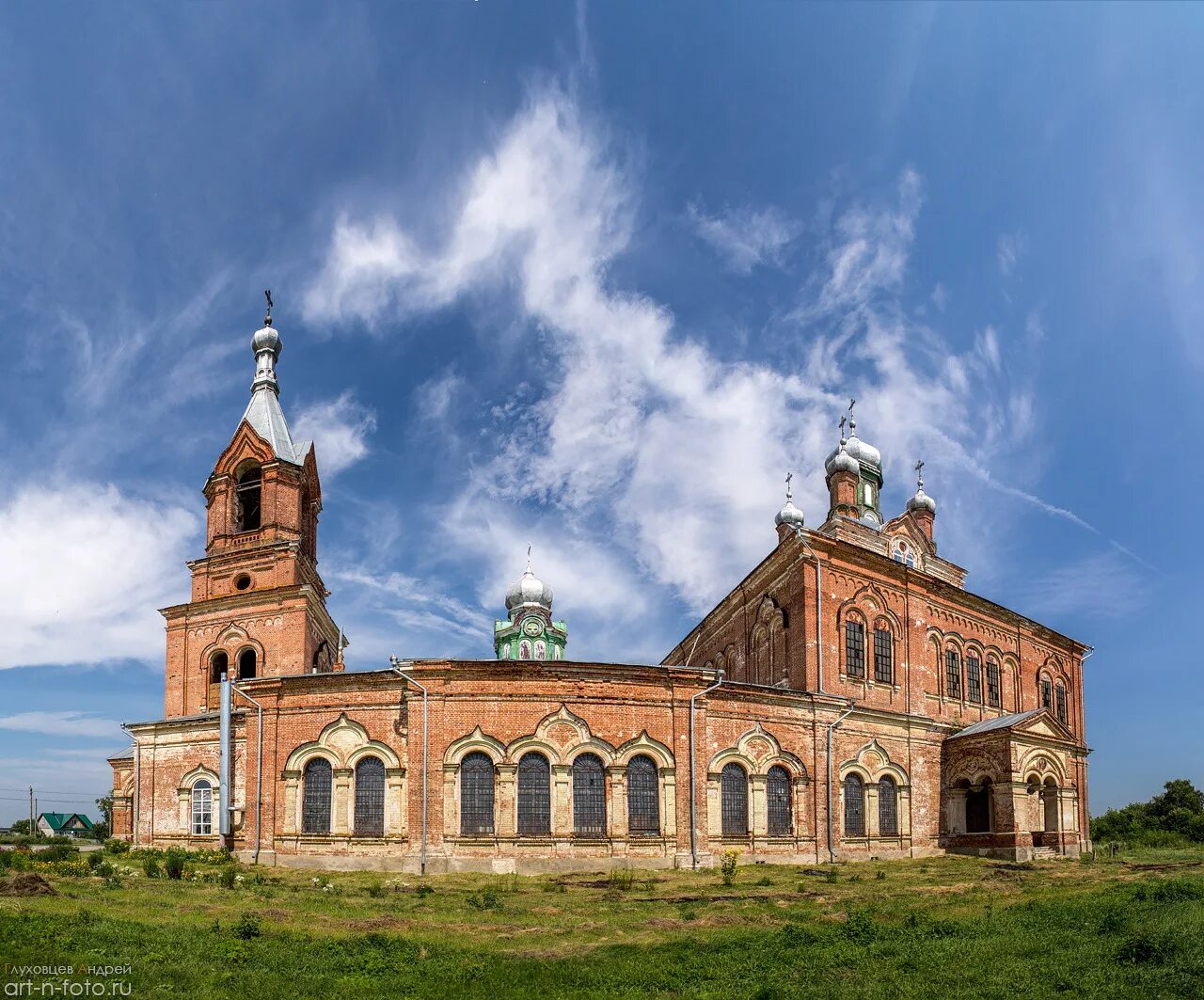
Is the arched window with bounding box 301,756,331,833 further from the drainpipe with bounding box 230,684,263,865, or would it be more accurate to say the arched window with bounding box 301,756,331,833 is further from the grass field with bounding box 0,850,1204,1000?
the grass field with bounding box 0,850,1204,1000

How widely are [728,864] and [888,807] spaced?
26.9 feet

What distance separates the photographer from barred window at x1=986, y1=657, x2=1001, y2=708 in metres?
37.6

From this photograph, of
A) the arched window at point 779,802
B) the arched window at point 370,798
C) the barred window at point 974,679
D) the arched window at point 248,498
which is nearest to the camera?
the arched window at point 370,798

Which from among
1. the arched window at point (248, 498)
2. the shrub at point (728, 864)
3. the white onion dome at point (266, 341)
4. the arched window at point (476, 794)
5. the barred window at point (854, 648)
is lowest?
the shrub at point (728, 864)

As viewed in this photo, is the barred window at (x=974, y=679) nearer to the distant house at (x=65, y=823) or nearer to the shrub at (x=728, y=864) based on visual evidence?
the shrub at (x=728, y=864)

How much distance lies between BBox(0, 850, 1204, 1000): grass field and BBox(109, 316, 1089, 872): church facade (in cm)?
380

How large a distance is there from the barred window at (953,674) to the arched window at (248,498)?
2713 centimetres

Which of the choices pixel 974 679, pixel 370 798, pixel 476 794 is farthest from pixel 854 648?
pixel 370 798

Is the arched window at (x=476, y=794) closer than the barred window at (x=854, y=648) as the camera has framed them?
Yes

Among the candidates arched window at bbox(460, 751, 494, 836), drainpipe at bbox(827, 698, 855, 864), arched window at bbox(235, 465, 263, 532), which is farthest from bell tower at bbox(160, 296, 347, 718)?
drainpipe at bbox(827, 698, 855, 864)

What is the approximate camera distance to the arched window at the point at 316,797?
2698 cm

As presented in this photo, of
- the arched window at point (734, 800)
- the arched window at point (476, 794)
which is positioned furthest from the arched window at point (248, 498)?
the arched window at point (734, 800)

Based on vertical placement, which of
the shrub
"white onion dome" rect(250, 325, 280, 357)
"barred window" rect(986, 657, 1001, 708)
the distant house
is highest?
"white onion dome" rect(250, 325, 280, 357)

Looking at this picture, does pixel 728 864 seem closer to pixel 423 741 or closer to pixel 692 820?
pixel 692 820
